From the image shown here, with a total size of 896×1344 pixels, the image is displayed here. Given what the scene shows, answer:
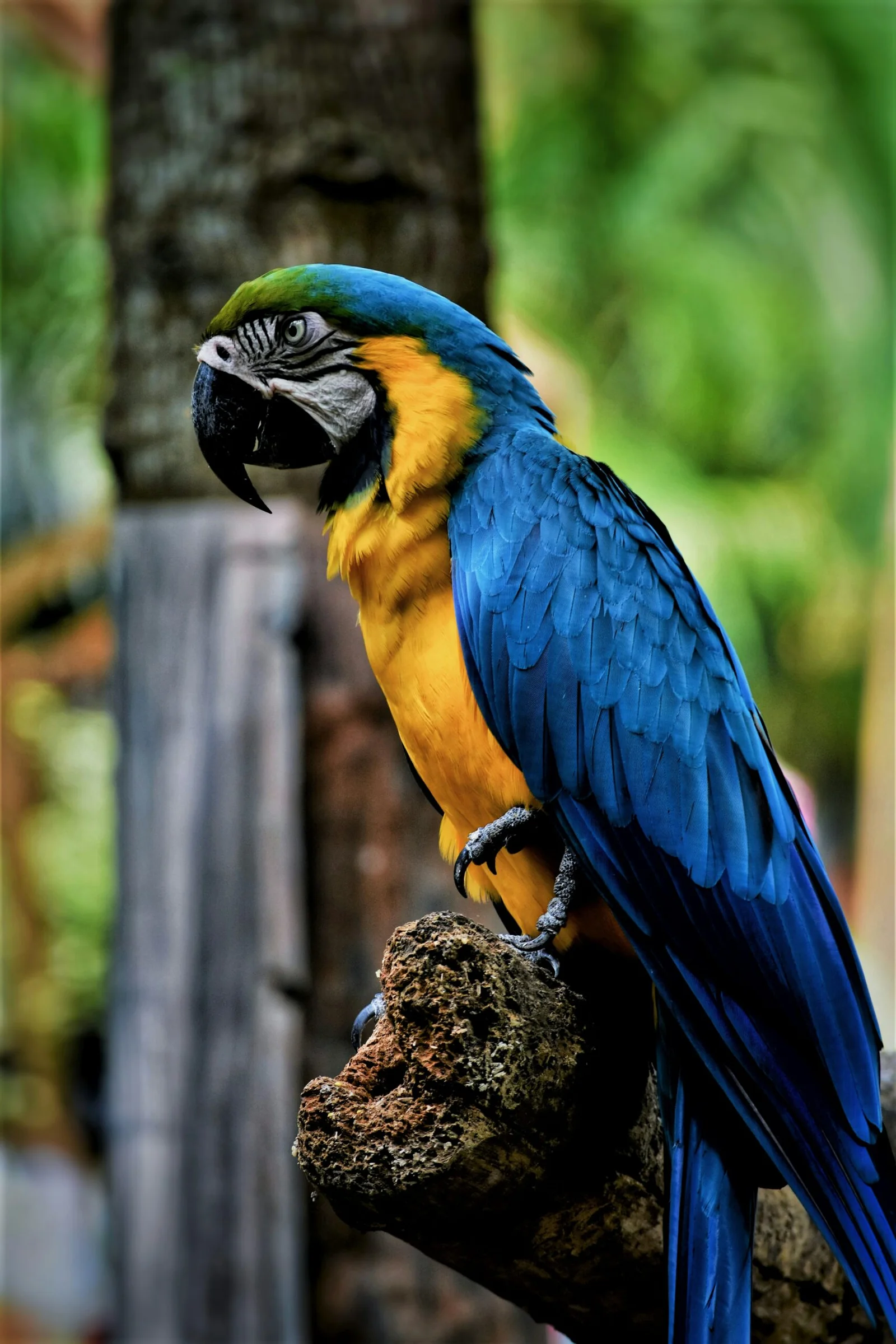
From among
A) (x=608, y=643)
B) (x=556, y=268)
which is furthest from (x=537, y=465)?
(x=556, y=268)

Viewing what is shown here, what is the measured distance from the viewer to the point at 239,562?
6.07 feet

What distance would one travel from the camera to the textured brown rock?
91cm

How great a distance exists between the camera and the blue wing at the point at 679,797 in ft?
3.34

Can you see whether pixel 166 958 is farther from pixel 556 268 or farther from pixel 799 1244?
pixel 556 268

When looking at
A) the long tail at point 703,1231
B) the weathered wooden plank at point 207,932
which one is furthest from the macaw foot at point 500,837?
the weathered wooden plank at point 207,932

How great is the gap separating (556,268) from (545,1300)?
16.4 ft

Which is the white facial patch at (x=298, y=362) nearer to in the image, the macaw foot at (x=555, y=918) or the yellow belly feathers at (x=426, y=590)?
the yellow belly feathers at (x=426, y=590)

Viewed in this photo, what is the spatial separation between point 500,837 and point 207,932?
32.1 inches

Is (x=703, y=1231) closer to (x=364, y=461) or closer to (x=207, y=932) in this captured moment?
(x=364, y=461)

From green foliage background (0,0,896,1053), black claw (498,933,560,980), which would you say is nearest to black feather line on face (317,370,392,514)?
black claw (498,933,560,980)

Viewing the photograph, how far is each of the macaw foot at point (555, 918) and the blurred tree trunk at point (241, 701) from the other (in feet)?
2.52

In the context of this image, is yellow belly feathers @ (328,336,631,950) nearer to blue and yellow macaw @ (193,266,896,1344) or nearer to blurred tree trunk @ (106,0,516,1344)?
blue and yellow macaw @ (193,266,896,1344)

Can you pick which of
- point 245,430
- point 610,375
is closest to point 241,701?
point 245,430

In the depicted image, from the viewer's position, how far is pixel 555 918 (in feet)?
3.62
